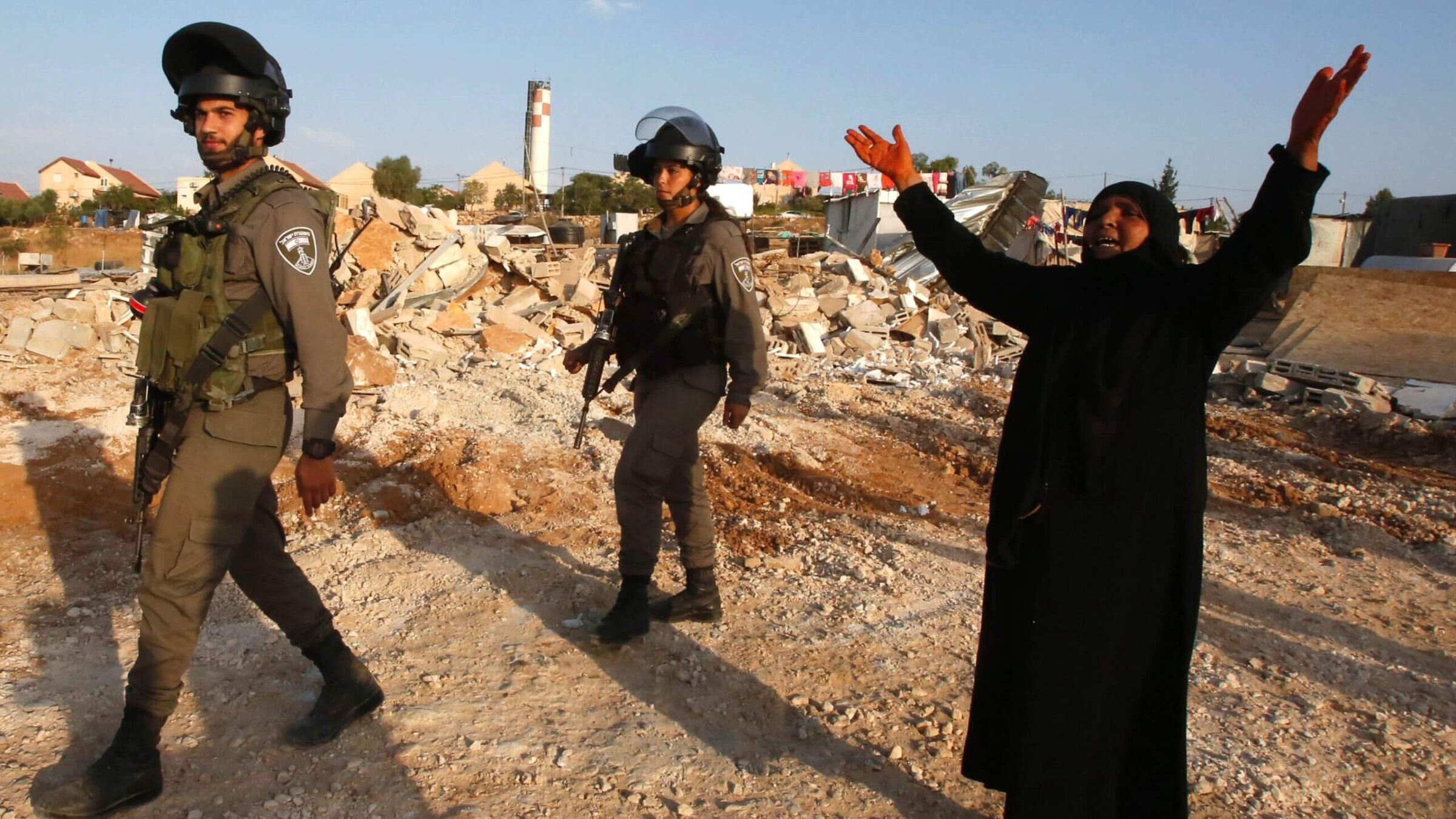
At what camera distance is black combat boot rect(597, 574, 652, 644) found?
3.40m

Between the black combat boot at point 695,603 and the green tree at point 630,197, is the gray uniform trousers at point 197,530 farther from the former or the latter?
the green tree at point 630,197

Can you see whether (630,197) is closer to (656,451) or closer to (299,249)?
(656,451)

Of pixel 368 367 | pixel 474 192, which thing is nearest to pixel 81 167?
pixel 474 192

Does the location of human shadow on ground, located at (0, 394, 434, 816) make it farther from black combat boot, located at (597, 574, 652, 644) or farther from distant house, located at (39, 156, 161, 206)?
distant house, located at (39, 156, 161, 206)

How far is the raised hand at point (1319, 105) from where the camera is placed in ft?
5.70

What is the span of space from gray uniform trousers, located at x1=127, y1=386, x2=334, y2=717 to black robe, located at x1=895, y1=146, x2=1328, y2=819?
6.20 ft

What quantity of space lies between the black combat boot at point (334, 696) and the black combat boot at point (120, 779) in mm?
373

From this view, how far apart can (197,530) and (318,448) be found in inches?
14.0

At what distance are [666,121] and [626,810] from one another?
2.29 meters

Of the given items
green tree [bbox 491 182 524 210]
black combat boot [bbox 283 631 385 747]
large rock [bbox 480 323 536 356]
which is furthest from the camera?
green tree [bbox 491 182 524 210]

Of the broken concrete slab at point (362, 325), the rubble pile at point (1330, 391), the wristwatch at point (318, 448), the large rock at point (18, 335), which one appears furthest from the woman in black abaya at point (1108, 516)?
the large rock at point (18, 335)

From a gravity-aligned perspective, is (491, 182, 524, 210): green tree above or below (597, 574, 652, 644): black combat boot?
above

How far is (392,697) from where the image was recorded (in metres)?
3.02

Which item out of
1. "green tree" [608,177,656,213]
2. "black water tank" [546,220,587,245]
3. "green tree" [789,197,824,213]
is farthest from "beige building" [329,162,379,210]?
"black water tank" [546,220,587,245]
